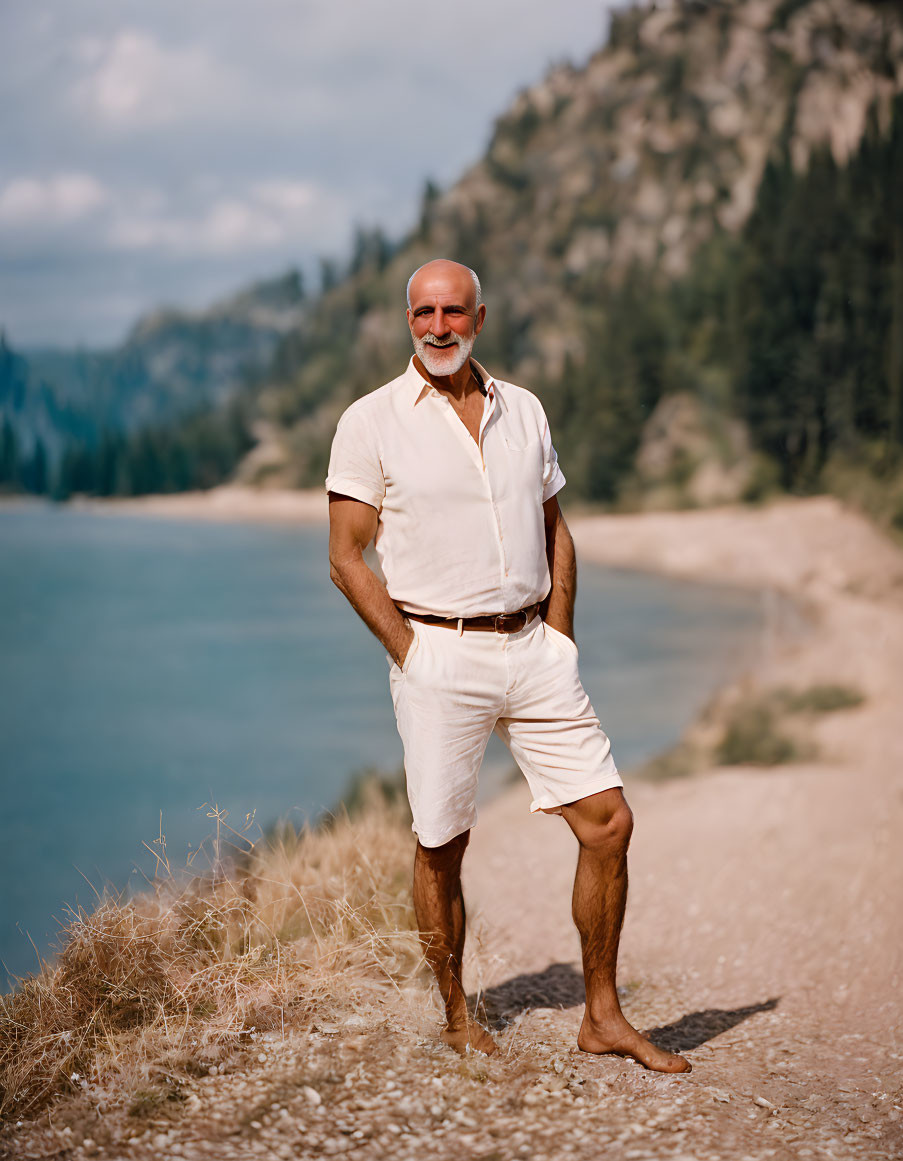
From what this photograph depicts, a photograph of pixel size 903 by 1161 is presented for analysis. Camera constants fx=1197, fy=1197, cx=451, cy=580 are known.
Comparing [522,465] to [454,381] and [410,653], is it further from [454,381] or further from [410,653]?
[410,653]

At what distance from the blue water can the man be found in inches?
40.7

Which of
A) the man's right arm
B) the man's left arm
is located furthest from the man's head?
the man's left arm

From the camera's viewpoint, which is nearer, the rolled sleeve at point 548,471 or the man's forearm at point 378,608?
the man's forearm at point 378,608

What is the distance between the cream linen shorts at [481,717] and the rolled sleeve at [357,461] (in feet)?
1.32

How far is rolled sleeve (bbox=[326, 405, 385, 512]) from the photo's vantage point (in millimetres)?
3340

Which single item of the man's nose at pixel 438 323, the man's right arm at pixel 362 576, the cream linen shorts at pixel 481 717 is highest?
the man's nose at pixel 438 323

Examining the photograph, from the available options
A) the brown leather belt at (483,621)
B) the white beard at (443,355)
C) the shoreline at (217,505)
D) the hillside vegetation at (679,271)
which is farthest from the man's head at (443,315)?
the shoreline at (217,505)

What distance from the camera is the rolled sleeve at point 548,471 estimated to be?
357 centimetres

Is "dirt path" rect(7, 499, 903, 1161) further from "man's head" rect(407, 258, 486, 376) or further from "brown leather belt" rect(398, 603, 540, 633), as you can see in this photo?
"man's head" rect(407, 258, 486, 376)

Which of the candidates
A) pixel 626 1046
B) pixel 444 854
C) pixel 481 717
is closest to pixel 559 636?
pixel 481 717

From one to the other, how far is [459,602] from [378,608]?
23cm

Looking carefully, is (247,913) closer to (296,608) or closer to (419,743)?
(419,743)

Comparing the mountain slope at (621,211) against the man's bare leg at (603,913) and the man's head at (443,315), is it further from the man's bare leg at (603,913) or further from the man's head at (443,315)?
the man's bare leg at (603,913)

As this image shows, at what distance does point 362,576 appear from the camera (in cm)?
337
